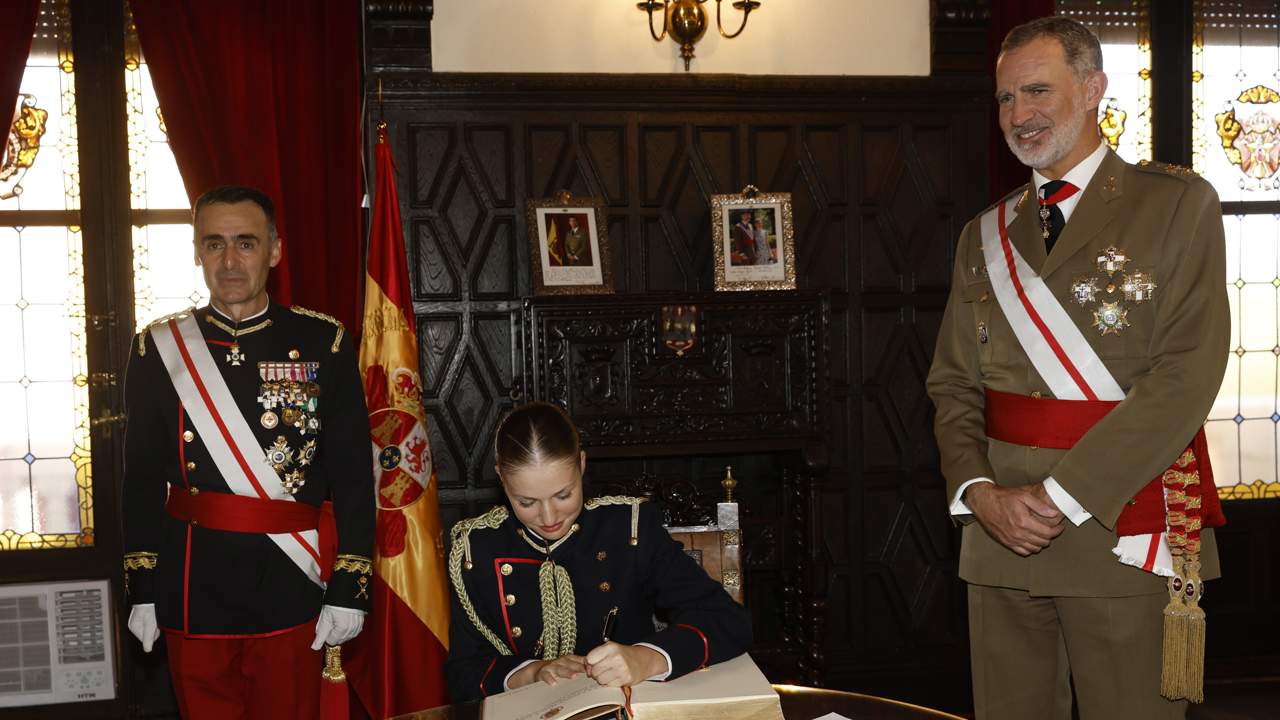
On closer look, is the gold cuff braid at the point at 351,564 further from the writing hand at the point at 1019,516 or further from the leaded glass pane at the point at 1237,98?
the leaded glass pane at the point at 1237,98

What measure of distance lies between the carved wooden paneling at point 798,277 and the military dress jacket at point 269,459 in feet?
3.38

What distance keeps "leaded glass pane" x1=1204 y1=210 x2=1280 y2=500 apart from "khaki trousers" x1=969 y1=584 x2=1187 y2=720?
2599 millimetres

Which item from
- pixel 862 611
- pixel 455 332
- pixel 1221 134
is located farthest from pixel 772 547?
pixel 1221 134

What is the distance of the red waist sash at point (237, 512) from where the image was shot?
7.22 ft

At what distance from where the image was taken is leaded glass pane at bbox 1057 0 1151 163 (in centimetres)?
404

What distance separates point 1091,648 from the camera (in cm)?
187

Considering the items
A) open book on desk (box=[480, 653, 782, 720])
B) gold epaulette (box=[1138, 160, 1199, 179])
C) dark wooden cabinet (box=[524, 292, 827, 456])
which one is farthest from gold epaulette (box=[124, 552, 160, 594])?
gold epaulette (box=[1138, 160, 1199, 179])

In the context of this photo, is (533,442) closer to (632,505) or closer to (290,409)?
(632,505)

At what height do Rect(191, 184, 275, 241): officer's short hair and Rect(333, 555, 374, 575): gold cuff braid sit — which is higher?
Rect(191, 184, 275, 241): officer's short hair

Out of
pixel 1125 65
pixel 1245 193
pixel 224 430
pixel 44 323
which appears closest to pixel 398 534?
pixel 224 430

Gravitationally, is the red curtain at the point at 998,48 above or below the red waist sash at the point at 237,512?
above

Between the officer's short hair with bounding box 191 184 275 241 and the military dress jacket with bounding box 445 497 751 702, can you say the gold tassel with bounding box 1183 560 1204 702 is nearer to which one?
the military dress jacket with bounding box 445 497 751 702

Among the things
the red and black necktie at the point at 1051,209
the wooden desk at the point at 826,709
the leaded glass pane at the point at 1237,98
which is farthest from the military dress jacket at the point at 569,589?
the leaded glass pane at the point at 1237,98

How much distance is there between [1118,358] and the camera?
1897mm
